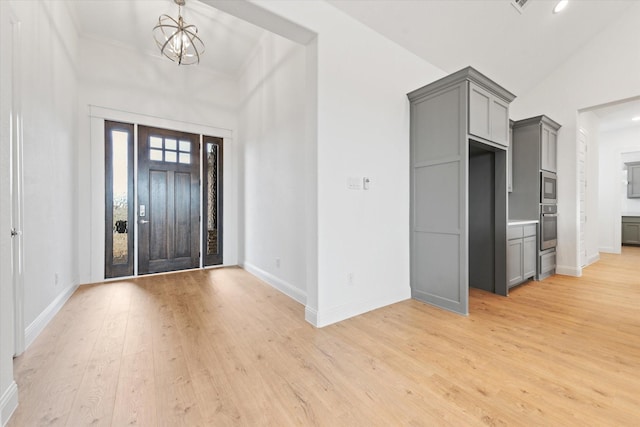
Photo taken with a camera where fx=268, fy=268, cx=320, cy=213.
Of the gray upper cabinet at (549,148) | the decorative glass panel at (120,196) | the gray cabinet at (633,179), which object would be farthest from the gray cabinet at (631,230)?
the decorative glass panel at (120,196)

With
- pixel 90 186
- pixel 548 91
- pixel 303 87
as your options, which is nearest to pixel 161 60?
pixel 90 186

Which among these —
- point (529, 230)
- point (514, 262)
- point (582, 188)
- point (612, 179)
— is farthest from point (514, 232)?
point (612, 179)

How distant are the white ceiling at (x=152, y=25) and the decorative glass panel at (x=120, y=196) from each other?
1.43m

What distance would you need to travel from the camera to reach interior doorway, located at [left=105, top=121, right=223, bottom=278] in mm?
4234

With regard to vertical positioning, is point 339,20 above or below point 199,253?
above

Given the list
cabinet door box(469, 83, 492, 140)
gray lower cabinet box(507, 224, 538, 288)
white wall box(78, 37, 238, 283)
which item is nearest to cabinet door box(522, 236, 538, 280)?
Result: gray lower cabinet box(507, 224, 538, 288)

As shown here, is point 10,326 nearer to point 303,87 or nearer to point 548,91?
point 303,87

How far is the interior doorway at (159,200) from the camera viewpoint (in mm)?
4234

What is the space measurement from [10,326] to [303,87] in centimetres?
315

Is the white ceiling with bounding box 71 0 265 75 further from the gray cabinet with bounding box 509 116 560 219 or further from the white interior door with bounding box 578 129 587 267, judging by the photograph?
the white interior door with bounding box 578 129 587 267

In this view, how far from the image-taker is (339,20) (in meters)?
2.70

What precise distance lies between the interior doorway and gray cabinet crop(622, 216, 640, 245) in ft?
36.5

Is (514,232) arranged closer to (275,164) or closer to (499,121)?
(499,121)

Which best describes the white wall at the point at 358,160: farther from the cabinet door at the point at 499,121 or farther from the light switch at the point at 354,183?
the cabinet door at the point at 499,121
